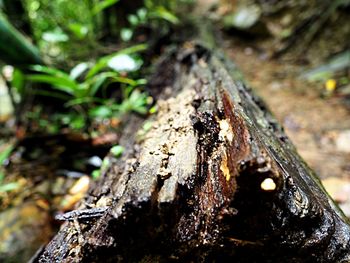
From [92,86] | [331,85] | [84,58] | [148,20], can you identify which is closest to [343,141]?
[331,85]

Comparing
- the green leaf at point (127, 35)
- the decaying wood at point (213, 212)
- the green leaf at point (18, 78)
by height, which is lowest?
the decaying wood at point (213, 212)

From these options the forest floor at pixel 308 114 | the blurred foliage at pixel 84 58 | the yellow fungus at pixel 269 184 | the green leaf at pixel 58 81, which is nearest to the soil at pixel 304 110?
the forest floor at pixel 308 114

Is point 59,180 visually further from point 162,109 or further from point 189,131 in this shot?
point 189,131

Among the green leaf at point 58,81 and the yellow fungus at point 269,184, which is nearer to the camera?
the yellow fungus at point 269,184

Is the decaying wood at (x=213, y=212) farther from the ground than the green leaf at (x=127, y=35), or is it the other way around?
the green leaf at (x=127, y=35)

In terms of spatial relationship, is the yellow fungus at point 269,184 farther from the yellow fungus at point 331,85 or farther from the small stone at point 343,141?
the yellow fungus at point 331,85

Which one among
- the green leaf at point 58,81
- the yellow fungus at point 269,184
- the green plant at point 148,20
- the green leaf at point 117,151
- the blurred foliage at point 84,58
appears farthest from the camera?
the green plant at point 148,20

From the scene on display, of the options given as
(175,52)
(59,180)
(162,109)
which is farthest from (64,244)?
(175,52)

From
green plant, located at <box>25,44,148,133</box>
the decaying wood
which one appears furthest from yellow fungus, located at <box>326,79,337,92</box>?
the decaying wood
